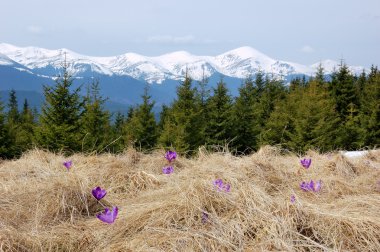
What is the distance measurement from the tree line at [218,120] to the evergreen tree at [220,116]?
62mm

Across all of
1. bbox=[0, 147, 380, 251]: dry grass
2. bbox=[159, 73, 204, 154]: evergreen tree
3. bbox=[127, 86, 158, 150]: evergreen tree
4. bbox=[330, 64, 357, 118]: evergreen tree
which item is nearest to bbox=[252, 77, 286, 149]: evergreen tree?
bbox=[330, 64, 357, 118]: evergreen tree

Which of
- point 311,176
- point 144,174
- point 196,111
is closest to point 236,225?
point 144,174

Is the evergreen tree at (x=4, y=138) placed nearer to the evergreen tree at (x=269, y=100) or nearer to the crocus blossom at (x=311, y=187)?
the evergreen tree at (x=269, y=100)

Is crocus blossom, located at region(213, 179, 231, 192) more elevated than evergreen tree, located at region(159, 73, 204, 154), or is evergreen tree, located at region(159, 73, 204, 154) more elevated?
crocus blossom, located at region(213, 179, 231, 192)

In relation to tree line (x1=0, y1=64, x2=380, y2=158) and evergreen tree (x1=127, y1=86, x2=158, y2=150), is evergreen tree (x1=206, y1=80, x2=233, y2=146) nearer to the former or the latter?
tree line (x1=0, y1=64, x2=380, y2=158)

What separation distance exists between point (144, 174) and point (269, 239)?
1751mm

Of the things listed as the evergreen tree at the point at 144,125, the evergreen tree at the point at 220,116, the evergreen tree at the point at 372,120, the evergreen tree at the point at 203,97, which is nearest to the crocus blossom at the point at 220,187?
the evergreen tree at the point at 220,116

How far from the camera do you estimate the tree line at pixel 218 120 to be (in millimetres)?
19000

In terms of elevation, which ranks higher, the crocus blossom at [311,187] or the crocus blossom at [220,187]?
the crocus blossom at [220,187]

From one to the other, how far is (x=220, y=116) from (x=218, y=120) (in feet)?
1.18

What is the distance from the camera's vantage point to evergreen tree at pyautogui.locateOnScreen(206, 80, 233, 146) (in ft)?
74.3

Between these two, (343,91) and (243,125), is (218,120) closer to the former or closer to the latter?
(243,125)

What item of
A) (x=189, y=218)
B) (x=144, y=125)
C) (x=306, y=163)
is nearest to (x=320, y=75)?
(x=144, y=125)

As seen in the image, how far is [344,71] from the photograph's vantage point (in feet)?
87.8
